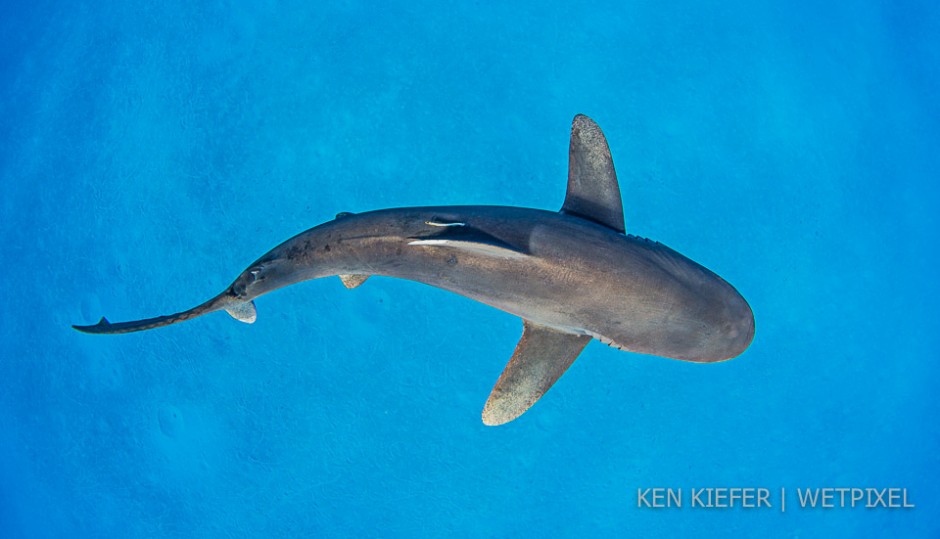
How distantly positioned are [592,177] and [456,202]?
167cm

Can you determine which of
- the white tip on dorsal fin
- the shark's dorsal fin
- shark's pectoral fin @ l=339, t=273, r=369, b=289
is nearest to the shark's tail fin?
the white tip on dorsal fin

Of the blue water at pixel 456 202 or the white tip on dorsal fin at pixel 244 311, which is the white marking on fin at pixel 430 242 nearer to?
the white tip on dorsal fin at pixel 244 311

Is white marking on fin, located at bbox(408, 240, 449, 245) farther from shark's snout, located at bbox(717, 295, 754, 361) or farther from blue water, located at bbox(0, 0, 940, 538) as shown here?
blue water, located at bbox(0, 0, 940, 538)

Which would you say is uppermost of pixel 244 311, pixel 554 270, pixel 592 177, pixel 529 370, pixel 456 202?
pixel 456 202

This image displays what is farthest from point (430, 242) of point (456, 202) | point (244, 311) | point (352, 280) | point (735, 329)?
point (456, 202)

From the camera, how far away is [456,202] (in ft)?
→ 13.9

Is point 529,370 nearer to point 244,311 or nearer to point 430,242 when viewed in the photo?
point 430,242

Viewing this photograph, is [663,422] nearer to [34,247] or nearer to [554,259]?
[554,259]

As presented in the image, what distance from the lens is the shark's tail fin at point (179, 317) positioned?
2574 millimetres

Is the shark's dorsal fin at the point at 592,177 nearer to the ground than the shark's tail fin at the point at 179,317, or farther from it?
farther from it

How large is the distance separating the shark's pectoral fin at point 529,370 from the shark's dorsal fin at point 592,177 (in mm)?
615

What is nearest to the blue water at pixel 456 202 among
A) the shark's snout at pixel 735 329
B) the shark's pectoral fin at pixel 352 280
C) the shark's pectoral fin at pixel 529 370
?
the shark's pectoral fin at pixel 352 280

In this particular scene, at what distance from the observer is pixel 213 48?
4.43m

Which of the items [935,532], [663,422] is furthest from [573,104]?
[935,532]
